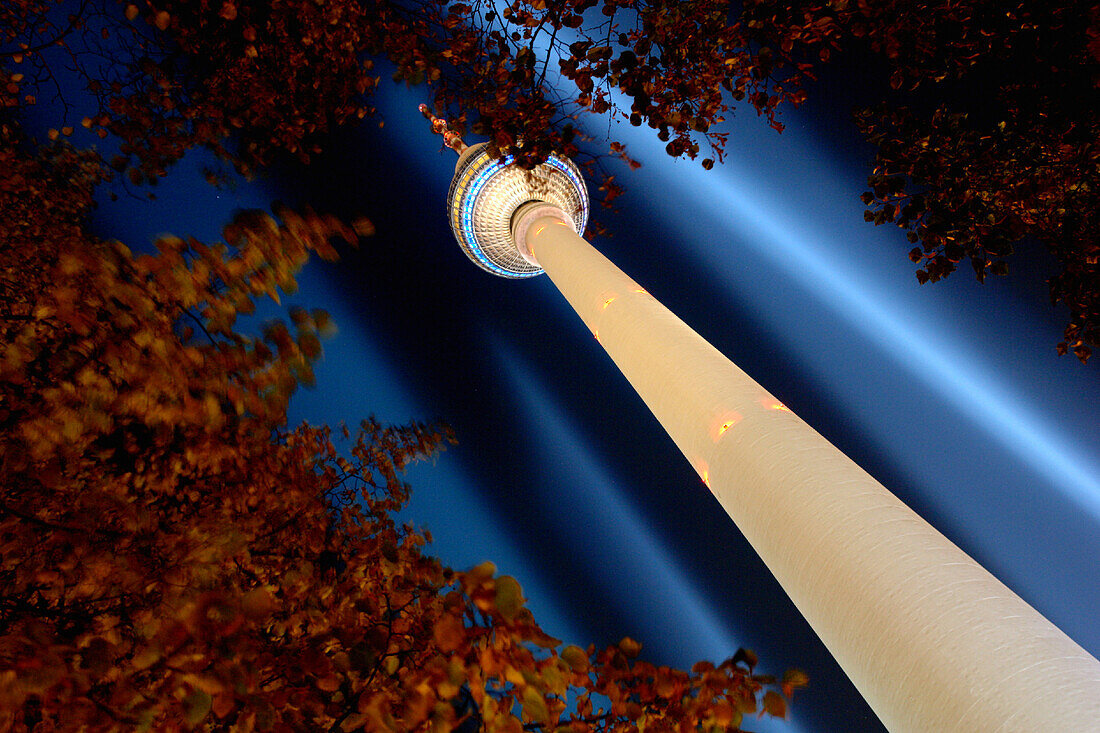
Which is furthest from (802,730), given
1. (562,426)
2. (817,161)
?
(817,161)

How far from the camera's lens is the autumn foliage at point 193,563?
3.84 m

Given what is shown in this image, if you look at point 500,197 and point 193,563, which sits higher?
point 500,197

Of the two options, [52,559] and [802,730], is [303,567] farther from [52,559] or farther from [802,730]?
[802,730]

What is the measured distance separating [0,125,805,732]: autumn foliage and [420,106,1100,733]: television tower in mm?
1808

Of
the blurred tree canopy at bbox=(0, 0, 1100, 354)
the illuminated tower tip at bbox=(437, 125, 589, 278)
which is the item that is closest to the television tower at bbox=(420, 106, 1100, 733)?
the blurred tree canopy at bbox=(0, 0, 1100, 354)

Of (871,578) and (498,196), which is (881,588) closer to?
(871,578)

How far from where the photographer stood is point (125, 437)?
6500 mm

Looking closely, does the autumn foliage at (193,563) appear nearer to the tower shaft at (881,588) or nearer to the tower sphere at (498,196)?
the tower shaft at (881,588)

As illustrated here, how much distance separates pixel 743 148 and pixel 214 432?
42.9 ft

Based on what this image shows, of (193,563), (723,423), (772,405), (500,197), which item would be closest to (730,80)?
(500,197)

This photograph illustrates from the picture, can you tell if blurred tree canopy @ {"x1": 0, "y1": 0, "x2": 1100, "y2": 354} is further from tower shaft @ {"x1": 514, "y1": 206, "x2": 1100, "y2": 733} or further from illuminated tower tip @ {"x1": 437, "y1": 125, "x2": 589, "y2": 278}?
tower shaft @ {"x1": 514, "y1": 206, "x2": 1100, "y2": 733}

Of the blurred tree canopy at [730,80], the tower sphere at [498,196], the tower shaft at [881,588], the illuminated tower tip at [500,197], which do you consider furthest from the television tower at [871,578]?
the tower sphere at [498,196]

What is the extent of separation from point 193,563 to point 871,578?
Result: 22.4 ft

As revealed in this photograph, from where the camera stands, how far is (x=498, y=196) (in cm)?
1268
